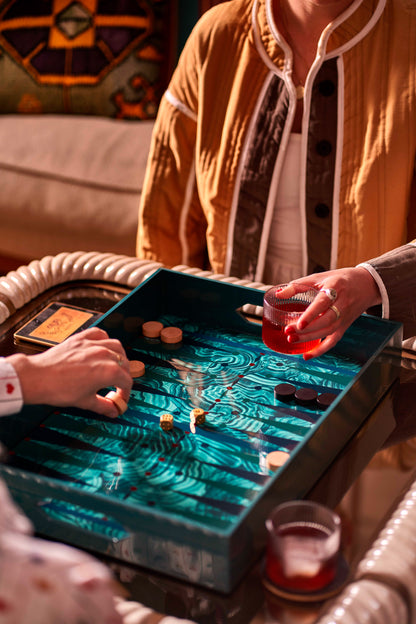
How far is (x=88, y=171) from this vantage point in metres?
3.02

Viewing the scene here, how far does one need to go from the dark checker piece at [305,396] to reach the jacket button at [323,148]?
85 centimetres

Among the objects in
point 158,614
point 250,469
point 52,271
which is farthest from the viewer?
point 52,271

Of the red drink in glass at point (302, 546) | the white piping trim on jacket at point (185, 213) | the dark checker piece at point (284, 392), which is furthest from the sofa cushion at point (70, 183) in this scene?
the red drink in glass at point (302, 546)

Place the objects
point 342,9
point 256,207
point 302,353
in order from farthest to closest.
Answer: point 256,207, point 342,9, point 302,353

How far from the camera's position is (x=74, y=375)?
3.52 ft

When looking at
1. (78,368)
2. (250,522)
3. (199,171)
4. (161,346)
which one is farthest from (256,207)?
(250,522)

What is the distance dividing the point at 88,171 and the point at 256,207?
4.14 feet

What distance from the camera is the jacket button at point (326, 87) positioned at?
183cm

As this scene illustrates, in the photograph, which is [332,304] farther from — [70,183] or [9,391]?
[70,183]

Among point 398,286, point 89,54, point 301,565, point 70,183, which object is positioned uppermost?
point 89,54

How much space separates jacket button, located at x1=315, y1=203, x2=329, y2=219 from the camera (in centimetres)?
188

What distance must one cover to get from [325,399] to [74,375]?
1.26 ft

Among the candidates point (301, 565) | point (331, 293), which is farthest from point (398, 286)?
point (301, 565)

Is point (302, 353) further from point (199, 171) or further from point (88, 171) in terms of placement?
point (88, 171)
